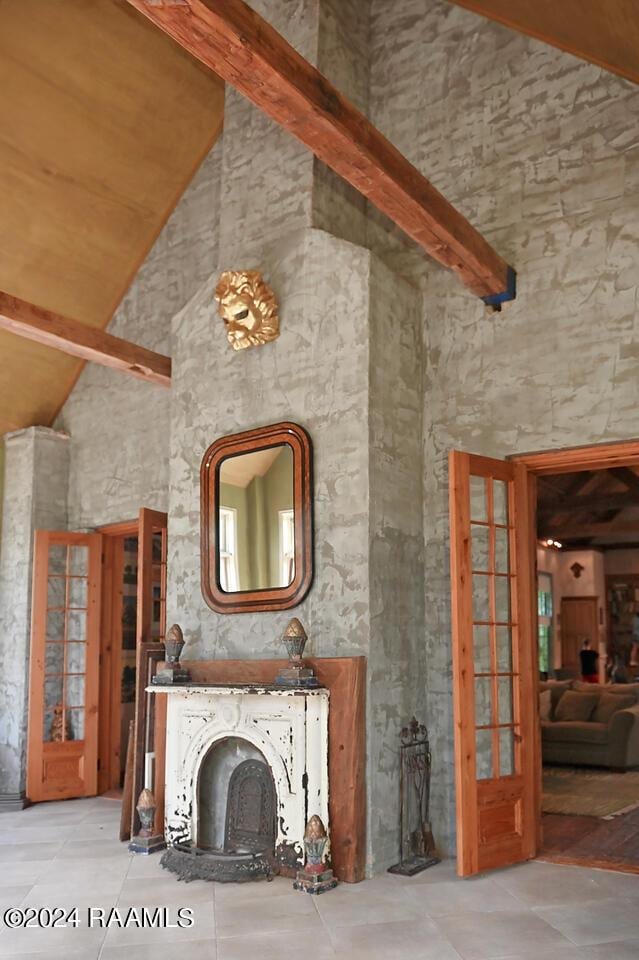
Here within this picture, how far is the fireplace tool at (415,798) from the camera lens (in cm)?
520

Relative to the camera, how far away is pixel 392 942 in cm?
388

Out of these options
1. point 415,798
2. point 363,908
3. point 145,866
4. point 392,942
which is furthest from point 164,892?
point 415,798

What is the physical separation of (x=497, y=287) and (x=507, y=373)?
0.55 meters

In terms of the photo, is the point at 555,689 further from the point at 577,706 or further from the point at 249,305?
the point at 249,305

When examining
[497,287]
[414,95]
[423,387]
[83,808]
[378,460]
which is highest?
[414,95]

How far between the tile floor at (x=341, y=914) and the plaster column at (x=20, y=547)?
2.35m

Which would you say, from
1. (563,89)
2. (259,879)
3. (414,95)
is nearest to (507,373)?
(563,89)

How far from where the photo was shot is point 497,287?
5.53m

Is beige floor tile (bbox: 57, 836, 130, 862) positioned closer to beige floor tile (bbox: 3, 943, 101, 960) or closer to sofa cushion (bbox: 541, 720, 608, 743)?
beige floor tile (bbox: 3, 943, 101, 960)

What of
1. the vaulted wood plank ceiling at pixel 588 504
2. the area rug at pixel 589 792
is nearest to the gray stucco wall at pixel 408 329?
the area rug at pixel 589 792

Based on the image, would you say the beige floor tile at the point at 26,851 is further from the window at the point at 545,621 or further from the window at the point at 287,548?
the window at the point at 545,621

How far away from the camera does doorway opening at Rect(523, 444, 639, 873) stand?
5.62 meters

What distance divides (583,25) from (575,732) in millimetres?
6557

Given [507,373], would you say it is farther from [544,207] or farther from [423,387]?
[544,207]
